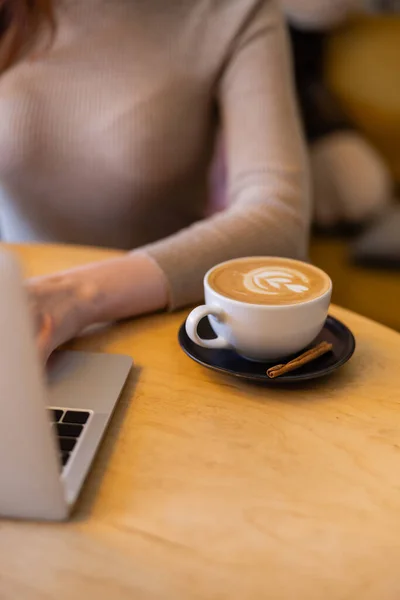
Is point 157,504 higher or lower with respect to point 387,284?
higher

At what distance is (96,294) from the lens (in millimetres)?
609

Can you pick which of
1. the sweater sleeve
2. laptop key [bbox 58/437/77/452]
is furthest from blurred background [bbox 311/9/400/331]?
laptop key [bbox 58/437/77/452]

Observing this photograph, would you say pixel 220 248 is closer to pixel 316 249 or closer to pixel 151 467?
pixel 151 467

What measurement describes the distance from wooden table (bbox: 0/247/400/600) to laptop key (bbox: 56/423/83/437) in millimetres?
25

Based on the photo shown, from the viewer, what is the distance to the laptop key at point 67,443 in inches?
16.8

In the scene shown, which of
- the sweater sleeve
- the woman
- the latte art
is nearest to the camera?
the latte art

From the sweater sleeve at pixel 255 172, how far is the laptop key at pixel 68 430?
211mm

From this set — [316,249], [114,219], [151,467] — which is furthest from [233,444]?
[316,249]

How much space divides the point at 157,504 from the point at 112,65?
738mm

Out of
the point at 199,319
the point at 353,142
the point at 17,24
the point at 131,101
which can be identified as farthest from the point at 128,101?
the point at 353,142

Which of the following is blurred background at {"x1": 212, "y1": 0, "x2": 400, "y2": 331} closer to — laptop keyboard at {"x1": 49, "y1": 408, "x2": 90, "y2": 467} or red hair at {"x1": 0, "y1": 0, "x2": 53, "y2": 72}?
red hair at {"x1": 0, "y1": 0, "x2": 53, "y2": 72}

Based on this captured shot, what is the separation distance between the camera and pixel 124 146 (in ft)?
3.04

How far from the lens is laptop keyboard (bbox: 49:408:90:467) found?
426 millimetres

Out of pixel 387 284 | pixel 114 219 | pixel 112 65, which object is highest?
pixel 112 65
